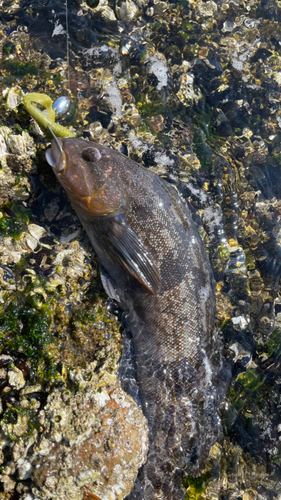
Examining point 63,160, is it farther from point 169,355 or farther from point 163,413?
point 163,413

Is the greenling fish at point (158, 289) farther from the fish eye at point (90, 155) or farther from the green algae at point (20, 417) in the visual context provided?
the green algae at point (20, 417)

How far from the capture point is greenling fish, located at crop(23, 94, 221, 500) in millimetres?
3938

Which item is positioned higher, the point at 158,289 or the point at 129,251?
the point at 129,251

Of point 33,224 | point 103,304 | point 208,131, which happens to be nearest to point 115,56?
point 208,131

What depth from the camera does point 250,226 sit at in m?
5.36

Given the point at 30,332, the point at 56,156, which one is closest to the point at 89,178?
the point at 56,156

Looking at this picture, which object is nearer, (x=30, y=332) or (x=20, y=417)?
(x=20, y=417)

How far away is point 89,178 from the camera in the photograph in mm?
4191

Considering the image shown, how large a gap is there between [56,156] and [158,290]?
6.18ft

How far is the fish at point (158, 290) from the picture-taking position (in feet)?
12.9

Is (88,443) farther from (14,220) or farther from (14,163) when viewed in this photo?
(14,163)

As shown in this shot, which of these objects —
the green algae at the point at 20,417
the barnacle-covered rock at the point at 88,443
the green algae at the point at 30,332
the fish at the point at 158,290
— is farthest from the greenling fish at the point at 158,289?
the green algae at the point at 20,417

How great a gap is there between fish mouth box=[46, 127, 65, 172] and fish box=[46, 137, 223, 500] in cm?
1

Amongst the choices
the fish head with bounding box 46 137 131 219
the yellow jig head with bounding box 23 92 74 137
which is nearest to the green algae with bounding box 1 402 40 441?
the fish head with bounding box 46 137 131 219
